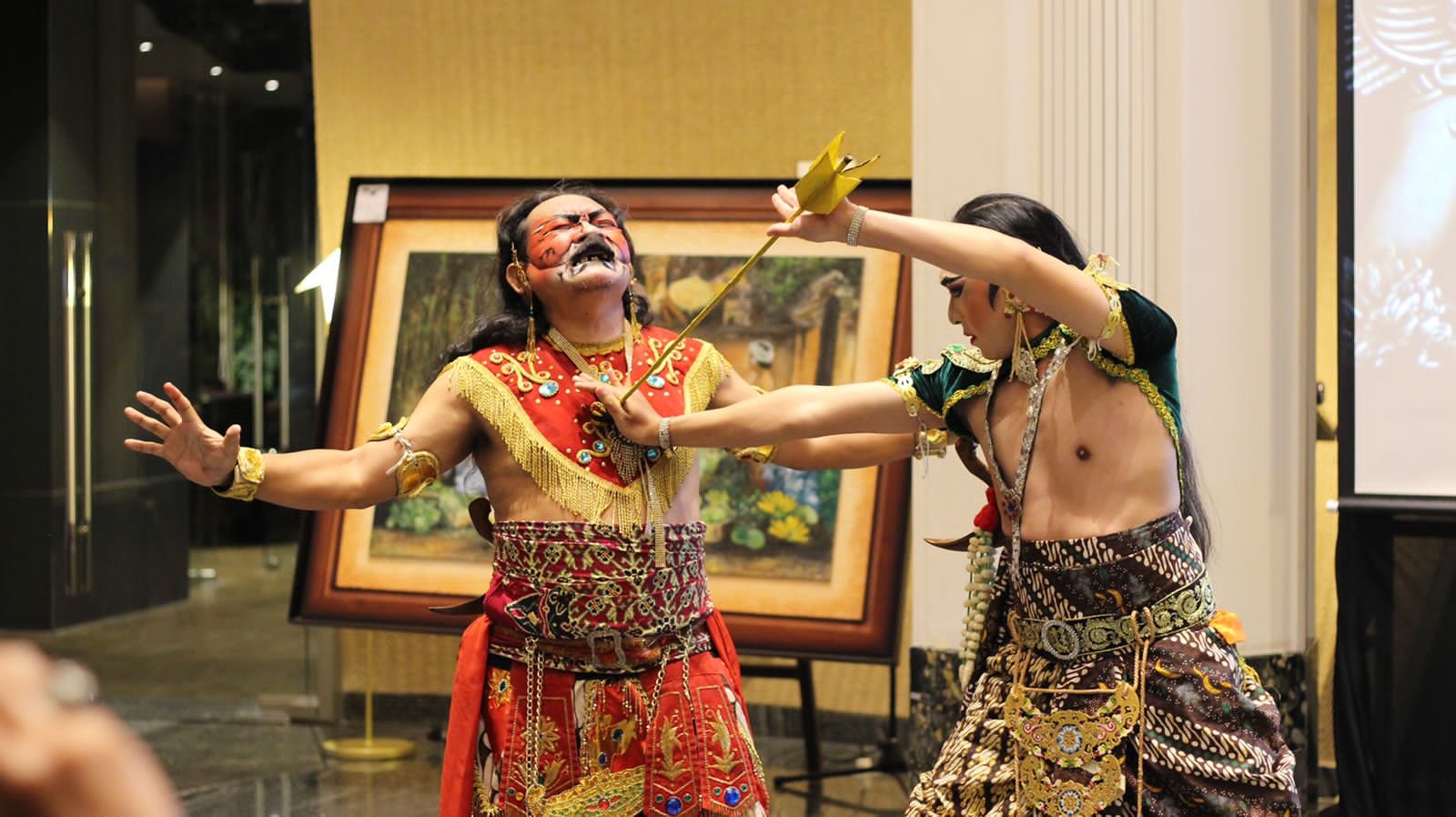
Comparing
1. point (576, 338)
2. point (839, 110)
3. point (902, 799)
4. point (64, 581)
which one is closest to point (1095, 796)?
point (576, 338)

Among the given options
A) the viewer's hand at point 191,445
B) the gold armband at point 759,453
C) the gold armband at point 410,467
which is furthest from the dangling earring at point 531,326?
the viewer's hand at point 191,445

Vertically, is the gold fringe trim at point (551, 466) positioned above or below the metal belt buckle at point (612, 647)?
above

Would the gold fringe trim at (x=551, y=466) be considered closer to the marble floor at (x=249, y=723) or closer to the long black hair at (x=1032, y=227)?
the long black hair at (x=1032, y=227)

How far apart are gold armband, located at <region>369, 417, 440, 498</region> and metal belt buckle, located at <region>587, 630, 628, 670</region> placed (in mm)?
358

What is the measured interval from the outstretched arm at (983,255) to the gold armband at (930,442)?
433 millimetres

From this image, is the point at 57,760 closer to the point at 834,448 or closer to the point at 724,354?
the point at 834,448

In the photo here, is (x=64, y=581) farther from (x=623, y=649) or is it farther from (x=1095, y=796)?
(x=1095, y=796)

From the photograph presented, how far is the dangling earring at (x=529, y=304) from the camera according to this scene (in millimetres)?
2654

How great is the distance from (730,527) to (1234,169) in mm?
1550

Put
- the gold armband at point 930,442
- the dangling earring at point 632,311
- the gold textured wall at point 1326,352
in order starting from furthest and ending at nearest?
1. the gold textured wall at point 1326,352
2. the dangling earring at point 632,311
3. the gold armband at point 930,442

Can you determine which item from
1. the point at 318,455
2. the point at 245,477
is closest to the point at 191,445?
the point at 245,477

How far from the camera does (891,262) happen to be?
411 centimetres

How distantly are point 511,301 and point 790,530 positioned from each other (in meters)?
1.56

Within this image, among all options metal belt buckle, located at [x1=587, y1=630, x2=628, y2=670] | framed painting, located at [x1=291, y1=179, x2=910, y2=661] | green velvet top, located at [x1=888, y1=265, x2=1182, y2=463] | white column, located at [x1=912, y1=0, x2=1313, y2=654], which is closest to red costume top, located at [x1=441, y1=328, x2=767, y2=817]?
metal belt buckle, located at [x1=587, y1=630, x2=628, y2=670]
